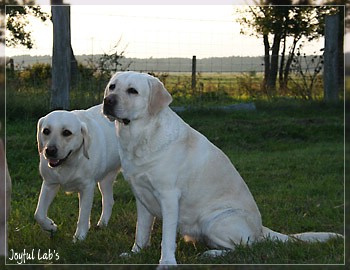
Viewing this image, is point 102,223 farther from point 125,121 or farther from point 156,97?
point 156,97

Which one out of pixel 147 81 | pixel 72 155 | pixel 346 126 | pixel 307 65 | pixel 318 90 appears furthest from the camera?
pixel 318 90

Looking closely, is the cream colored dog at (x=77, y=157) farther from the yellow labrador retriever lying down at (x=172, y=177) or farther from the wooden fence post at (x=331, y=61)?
the wooden fence post at (x=331, y=61)

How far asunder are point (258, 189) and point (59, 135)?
223 cm

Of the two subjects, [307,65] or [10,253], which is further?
[307,65]

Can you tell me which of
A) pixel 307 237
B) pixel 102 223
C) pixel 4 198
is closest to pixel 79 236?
pixel 102 223

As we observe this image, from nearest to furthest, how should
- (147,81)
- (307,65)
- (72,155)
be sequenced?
(147,81)
(72,155)
(307,65)

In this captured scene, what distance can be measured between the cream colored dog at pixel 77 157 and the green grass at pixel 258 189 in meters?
0.16

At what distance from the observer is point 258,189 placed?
6.56 metres

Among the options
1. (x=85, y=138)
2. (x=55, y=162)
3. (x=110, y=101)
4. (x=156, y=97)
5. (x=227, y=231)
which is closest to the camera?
(x=110, y=101)

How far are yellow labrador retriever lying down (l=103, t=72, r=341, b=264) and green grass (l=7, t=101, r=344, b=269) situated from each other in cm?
16

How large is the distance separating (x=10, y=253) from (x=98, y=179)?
40.8 inches

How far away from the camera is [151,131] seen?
4633mm

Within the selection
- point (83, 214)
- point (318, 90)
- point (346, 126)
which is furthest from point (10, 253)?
point (318, 90)

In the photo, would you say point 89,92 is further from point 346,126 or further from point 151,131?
point 346,126
